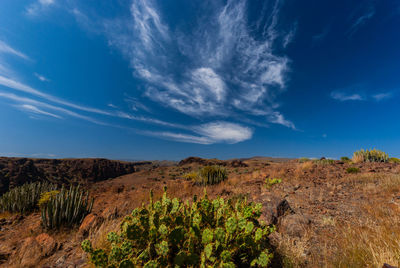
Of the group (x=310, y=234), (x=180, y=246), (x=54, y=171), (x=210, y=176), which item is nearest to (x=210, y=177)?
(x=210, y=176)

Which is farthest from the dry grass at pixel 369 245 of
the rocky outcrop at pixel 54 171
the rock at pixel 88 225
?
the rocky outcrop at pixel 54 171

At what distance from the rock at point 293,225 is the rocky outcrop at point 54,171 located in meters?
25.1

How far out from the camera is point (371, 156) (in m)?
15.7

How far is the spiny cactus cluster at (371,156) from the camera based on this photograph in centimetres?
1516

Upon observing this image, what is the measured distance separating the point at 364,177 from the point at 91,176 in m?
34.5

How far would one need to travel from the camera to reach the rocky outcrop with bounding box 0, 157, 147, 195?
2022 centimetres

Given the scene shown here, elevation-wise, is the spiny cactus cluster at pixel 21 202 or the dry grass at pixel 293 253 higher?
the dry grass at pixel 293 253

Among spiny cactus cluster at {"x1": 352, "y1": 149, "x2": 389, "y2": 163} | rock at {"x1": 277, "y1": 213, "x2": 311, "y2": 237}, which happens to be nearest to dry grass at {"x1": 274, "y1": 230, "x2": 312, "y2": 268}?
rock at {"x1": 277, "y1": 213, "x2": 311, "y2": 237}

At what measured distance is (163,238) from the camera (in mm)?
2234

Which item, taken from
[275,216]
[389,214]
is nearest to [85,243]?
[275,216]

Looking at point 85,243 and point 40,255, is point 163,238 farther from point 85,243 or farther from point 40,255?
point 40,255

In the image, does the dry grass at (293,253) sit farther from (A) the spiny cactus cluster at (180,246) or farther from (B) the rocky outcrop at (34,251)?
(B) the rocky outcrop at (34,251)

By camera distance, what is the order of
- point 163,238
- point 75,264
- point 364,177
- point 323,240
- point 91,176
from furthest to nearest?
point 91,176 → point 364,177 → point 323,240 → point 75,264 → point 163,238

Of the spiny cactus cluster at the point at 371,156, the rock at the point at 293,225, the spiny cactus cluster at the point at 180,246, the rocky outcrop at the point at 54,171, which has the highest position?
the spiny cactus cluster at the point at 371,156
